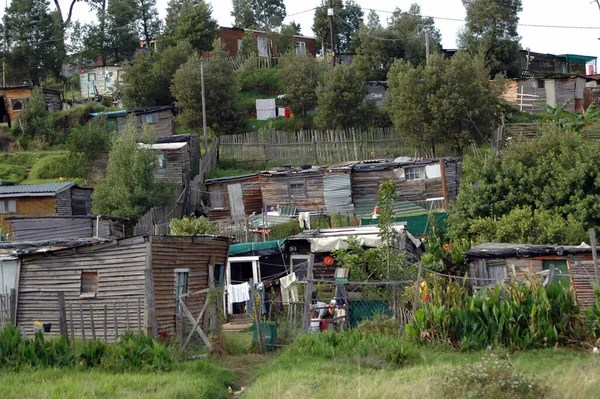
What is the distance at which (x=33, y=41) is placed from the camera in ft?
192

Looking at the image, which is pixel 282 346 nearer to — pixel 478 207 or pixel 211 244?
pixel 211 244

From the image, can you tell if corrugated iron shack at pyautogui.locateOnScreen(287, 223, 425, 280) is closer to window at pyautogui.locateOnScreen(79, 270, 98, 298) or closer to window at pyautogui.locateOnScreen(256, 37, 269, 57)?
window at pyautogui.locateOnScreen(79, 270, 98, 298)

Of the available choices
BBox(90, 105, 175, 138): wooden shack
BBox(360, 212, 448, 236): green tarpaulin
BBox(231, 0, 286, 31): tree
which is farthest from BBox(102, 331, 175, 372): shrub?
BBox(231, 0, 286, 31): tree

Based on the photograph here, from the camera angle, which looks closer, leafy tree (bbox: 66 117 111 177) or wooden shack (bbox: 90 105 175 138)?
leafy tree (bbox: 66 117 111 177)

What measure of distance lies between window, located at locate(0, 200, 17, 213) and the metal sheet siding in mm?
13772

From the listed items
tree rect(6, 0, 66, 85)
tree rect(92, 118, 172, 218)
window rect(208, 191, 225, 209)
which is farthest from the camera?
tree rect(6, 0, 66, 85)

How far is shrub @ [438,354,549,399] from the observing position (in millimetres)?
11898

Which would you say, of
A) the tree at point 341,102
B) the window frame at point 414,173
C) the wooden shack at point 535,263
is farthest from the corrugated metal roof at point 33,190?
the wooden shack at point 535,263

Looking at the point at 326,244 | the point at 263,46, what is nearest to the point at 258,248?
the point at 326,244

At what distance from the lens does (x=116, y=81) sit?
5541 cm

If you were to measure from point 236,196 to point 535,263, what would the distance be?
19975mm

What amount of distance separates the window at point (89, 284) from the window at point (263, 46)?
4449cm

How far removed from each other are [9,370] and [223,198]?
2513cm

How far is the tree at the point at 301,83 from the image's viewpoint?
51.9 metres
